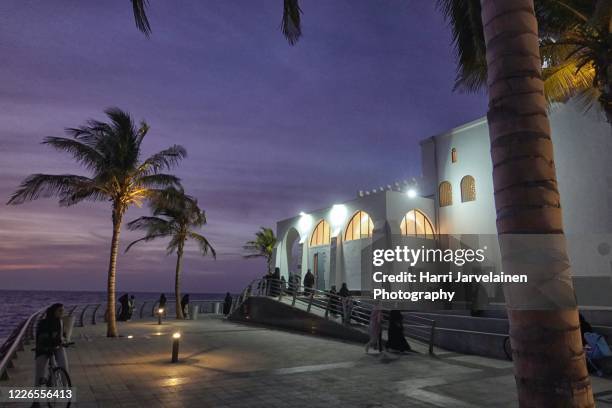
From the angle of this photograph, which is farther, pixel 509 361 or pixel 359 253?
pixel 359 253

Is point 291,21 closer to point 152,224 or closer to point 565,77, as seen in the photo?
point 565,77

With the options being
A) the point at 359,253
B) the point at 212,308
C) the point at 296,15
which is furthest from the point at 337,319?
the point at 212,308

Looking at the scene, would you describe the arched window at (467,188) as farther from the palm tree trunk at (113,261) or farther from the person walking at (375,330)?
the palm tree trunk at (113,261)

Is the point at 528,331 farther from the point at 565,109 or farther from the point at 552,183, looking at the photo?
the point at 565,109

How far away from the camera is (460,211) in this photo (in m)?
20.8

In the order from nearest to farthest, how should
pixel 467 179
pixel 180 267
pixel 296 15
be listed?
pixel 296 15 → pixel 467 179 → pixel 180 267

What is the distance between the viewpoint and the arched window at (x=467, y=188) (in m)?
20.7

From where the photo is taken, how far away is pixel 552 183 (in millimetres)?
2695

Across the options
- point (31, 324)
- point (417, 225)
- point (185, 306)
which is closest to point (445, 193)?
point (417, 225)

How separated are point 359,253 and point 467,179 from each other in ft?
22.6

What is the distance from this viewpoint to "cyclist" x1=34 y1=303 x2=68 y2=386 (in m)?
6.21

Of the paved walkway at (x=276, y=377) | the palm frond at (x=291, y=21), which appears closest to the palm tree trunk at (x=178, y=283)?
the paved walkway at (x=276, y=377)

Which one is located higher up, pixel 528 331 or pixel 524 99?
pixel 524 99

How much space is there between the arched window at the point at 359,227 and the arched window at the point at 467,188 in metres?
4.99
